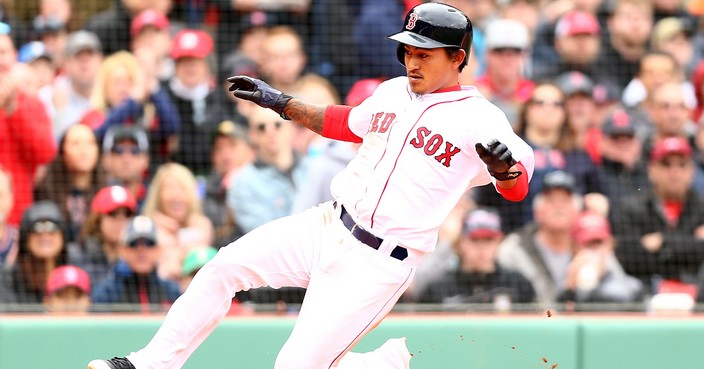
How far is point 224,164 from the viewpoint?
8234mm

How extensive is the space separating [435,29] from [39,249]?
354 cm

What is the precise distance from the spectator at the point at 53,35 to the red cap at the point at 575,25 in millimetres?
3395

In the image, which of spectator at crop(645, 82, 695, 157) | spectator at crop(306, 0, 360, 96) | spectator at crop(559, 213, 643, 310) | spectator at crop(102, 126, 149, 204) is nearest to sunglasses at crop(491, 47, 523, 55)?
spectator at crop(306, 0, 360, 96)

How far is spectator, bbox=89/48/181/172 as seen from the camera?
8.27 meters

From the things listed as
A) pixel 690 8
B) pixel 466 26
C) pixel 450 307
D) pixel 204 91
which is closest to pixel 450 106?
pixel 466 26

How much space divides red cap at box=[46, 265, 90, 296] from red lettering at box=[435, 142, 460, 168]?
3073 mm

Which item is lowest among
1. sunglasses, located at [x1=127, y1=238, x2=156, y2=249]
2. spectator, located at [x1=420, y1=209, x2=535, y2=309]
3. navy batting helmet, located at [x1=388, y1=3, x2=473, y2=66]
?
spectator, located at [x1=420, y1=209, x2=535, y2=309]

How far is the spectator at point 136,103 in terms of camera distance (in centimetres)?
827

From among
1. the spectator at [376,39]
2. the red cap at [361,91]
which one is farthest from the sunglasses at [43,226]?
the spectator at [376,39]

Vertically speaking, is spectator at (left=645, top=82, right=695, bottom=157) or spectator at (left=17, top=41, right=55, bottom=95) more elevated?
spectator at (left=17, top=41, right=55, bottom=95)

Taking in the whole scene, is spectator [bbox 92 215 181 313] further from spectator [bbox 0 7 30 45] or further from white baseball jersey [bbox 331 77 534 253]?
white baseball jersey [bbox 331 77 534 253]

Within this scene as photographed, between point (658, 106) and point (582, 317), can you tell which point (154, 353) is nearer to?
point (582, 317)

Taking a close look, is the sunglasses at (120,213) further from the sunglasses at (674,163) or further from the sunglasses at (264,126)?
the sunglasses at (674,163)

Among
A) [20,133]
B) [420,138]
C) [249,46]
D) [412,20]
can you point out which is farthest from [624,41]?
[420,138]
